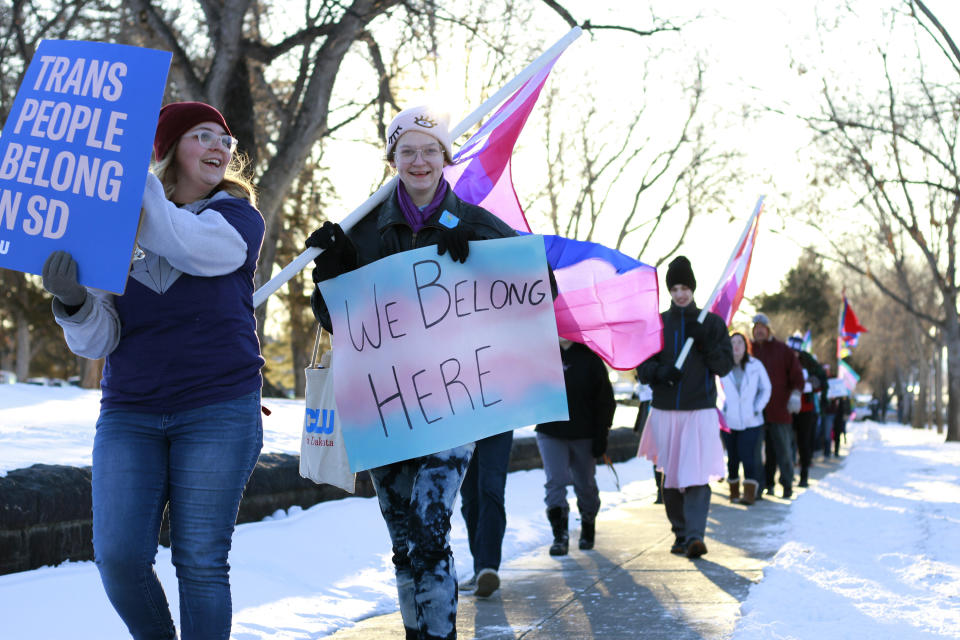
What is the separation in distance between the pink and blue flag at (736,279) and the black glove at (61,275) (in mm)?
6862

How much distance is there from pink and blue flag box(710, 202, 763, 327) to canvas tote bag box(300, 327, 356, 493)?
5485mm

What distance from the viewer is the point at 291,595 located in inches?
237

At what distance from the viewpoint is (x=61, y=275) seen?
10.6ft

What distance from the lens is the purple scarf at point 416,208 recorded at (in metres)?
4.36

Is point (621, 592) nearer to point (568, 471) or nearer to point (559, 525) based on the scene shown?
point (559, 525)

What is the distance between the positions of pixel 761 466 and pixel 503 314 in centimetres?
923

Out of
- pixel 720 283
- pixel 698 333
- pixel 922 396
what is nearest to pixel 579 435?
pixel 698 333

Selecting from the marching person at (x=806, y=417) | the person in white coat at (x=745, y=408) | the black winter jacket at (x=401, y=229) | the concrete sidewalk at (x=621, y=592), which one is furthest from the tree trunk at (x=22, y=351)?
the black winter jacket at (x=401, y=229)

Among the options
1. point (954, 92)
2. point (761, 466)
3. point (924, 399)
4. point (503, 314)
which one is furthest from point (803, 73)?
point (924, 399)

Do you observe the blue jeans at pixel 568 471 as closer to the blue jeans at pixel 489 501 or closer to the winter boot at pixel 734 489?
the blue jeans at pixel 489 501

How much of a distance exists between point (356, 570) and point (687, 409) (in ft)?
8.90

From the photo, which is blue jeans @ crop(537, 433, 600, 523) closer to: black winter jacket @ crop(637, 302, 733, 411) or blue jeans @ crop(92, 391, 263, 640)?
black winter jacket @ crop(637, 302, 733, 411)

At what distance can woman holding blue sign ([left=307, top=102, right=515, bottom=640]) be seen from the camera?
159 inches

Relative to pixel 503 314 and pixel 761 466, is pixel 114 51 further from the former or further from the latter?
pixel 761 466
